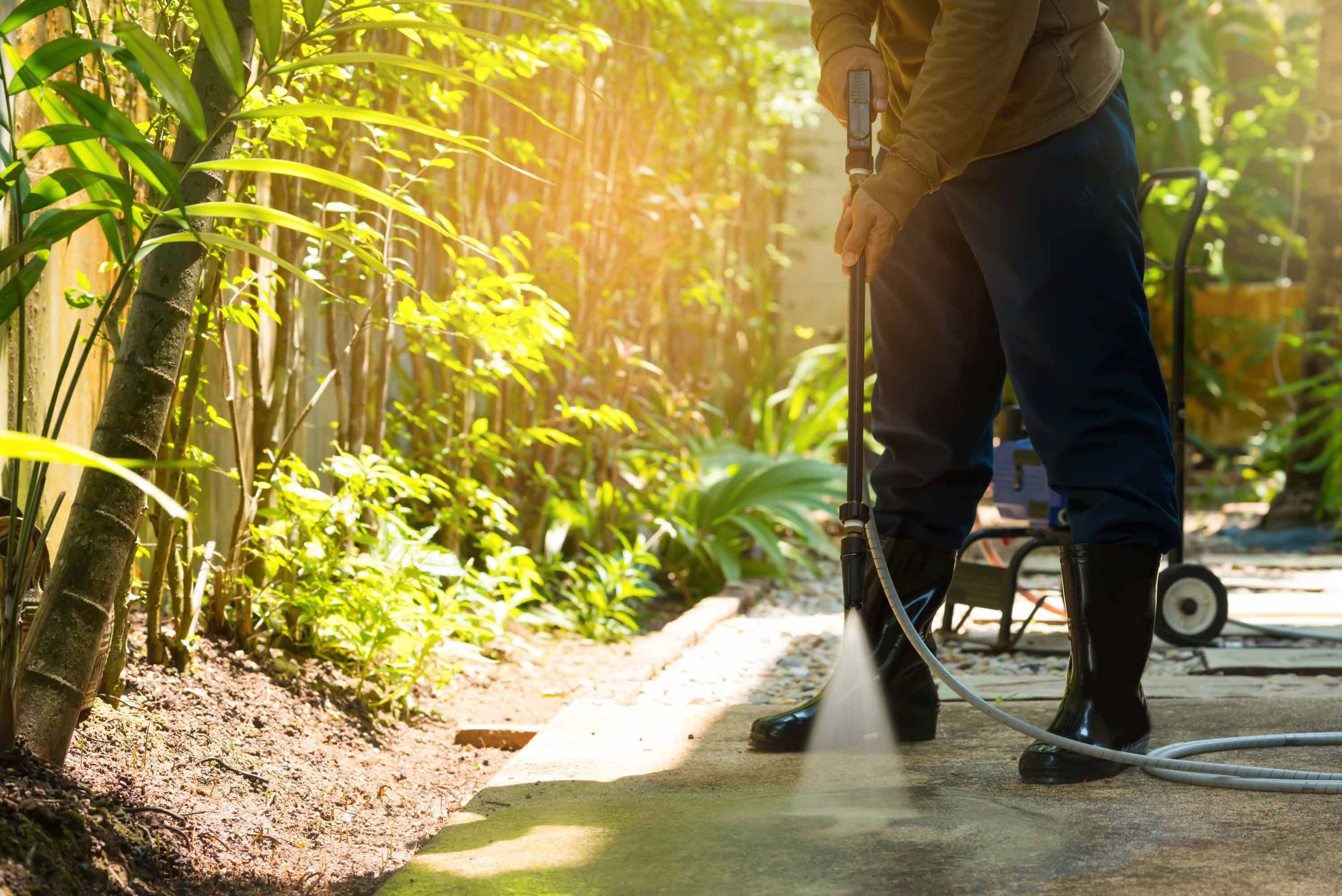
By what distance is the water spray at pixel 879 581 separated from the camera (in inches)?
62.1

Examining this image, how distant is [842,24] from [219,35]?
107 cm

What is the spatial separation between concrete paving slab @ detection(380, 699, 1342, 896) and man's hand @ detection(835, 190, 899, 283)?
0.70 m

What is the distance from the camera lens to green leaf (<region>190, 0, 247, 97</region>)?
1.12 meters

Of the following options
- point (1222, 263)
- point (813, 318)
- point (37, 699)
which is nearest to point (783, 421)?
point (813, 318)

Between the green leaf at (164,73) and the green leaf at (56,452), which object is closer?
the green leaf at (56,452)

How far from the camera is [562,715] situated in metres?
2.16

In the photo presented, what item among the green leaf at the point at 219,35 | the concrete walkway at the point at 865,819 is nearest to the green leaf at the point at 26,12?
the green leaf at the point at 219,35

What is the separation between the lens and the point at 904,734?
1.91 metres

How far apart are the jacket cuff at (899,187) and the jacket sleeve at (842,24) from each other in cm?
30

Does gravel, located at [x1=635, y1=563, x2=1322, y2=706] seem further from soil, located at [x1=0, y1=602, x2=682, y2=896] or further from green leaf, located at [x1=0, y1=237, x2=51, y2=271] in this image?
green leaf, located at [x1=0, y1=237, x2=51, y2=271]

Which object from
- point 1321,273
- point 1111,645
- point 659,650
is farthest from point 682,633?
point 1321,273

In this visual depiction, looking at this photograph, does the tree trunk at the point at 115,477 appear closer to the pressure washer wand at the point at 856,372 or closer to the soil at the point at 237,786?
the soil at the point at 237,786

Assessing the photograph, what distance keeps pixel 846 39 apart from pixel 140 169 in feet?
3.76

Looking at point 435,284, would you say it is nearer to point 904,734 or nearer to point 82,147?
point 904,734
